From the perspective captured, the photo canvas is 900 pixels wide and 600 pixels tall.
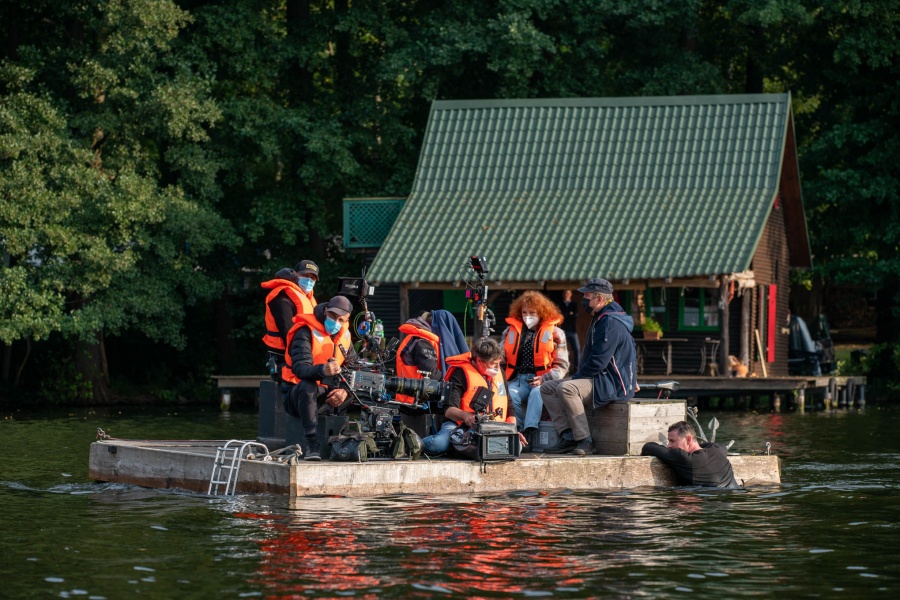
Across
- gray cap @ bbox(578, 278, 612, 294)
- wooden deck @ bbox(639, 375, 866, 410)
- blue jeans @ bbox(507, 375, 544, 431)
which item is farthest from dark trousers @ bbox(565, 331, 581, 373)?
gray cap @ bbox(578, 278, 612, 294)

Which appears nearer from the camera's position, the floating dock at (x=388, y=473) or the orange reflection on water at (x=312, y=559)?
the orange reflection on water at (x=312, y=559)

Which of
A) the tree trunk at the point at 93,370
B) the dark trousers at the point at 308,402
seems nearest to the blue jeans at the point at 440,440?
the dark trousers at the point at 308,402

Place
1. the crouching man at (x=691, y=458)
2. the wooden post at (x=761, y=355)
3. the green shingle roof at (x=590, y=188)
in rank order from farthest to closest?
the wooden post at (x=761, y=355) → the green shingle roof at (x=590, y=188) → the crouching man at (x=691, y=458)

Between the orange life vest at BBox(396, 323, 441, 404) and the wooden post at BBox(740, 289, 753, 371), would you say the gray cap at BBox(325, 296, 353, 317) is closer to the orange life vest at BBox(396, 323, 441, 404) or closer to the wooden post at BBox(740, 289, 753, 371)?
the orange life vest at BBox(396, 323, 441, 404)

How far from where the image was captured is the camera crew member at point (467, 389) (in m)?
15.3

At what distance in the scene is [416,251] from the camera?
33000 millimetres

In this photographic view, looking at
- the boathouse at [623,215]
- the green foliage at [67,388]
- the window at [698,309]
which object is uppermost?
the boathouse at [623,215]

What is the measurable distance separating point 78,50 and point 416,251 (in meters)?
8.90

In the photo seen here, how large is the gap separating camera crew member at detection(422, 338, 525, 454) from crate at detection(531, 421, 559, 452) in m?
0.97

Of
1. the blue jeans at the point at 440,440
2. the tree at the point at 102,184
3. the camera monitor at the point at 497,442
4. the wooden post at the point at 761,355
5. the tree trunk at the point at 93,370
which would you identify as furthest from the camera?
the tree trunk at the point at 93,370

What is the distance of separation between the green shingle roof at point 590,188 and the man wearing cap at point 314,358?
16128 millimetres

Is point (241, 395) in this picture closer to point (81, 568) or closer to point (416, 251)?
point (416, 251)

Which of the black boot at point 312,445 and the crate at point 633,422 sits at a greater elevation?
the crate at point 633,422

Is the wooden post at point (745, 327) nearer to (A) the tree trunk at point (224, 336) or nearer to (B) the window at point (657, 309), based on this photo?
(B) the window at point (657, 309)
